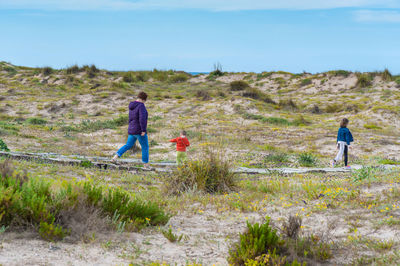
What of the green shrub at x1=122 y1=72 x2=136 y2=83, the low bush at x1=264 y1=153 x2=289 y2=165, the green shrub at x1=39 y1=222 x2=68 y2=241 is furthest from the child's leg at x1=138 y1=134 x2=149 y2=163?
the green shrub at x1=122 y1=72 x2=136 y2=83

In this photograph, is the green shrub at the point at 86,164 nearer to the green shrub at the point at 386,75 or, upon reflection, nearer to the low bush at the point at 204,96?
the low bush at the point at 204,96

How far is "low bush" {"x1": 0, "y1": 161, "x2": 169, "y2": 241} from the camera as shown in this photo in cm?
381

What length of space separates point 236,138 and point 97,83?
23.3m

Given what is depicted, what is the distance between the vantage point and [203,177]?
714 cm

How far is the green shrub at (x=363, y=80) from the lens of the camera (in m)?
33.9

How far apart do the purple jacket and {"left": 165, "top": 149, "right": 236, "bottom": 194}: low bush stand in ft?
8.47

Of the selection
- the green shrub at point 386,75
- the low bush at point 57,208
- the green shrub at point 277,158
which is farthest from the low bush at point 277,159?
the green shrub at point 386,75

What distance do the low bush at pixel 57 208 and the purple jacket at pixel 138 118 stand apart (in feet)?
15.0

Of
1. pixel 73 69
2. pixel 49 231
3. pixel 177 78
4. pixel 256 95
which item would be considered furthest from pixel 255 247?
pixel 177 78

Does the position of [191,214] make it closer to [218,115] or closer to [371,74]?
[218,115]

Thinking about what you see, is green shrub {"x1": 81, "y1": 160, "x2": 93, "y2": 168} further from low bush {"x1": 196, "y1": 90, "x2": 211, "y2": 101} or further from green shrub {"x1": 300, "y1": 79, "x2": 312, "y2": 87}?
green shrub {"x1": 300, "y1": 79, "x2": 312, "y2": 87}

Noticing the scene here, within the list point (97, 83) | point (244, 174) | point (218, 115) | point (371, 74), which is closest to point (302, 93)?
point (371, 74)

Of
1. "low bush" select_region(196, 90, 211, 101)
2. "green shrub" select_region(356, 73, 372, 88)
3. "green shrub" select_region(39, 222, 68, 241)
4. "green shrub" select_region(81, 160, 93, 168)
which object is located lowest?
"green shrub" select_region(81, 160, 93, 168)

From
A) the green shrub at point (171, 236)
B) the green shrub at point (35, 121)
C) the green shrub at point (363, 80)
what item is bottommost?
the green shrub at point (171, 236)
